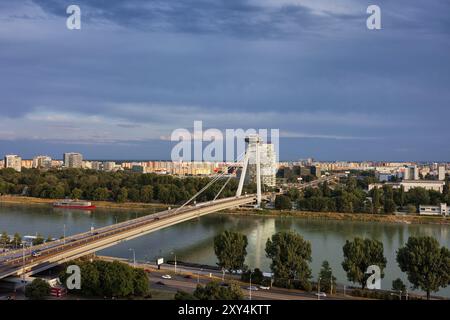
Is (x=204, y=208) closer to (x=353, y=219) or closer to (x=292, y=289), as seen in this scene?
(x=353, y=219)

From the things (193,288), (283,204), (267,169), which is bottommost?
(193,288)

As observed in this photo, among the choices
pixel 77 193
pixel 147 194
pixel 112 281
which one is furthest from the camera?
pixel 77 193

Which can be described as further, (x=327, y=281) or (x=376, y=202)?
(x=376, y=202)

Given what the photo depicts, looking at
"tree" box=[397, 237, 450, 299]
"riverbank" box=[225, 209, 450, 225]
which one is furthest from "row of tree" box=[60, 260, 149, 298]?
"riverbank" box=[225, 209, 450, 225]

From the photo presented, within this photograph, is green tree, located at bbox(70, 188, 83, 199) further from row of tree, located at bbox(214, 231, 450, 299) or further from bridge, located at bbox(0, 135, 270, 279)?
row of tree, located at bbox(214, 231, 450, 299)

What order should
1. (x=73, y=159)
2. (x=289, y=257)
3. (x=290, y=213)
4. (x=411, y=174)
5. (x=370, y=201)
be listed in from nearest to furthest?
(x=289, y=257), (x=290, y=213), (x=370, y=201), (x=411, y=174), (x=73, y=159)

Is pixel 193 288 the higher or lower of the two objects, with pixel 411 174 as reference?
lower

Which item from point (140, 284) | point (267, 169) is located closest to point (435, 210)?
point (267, 169)

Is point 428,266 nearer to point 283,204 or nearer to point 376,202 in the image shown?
point 376,202
